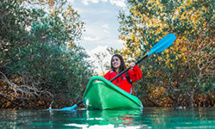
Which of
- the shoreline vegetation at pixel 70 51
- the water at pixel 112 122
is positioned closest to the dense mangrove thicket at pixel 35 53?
the shoreline vegetation at pixel 70 51

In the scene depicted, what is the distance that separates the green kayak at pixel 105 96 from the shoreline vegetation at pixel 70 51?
351 centimetres

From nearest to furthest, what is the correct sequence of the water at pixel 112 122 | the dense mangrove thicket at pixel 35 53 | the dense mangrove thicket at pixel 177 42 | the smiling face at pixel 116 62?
the water at pixel 112 122, the smiling face at pixel 116 62, the dense mangrove thicket at pixel 35 53, the dense mangrove thicket at pixel 177 42

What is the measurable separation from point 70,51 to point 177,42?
4.41 m

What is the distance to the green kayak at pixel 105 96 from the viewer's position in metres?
4.63

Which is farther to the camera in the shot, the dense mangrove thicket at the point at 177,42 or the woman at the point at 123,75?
the dense mangrove thicket at the point at 177,42

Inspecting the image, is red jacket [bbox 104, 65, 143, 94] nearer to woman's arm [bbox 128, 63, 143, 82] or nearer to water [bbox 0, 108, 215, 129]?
woman's arm [bbox 128, 63, 143, 82]

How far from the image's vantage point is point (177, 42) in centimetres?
996

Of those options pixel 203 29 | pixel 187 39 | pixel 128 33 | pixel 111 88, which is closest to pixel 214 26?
pixel 203 29

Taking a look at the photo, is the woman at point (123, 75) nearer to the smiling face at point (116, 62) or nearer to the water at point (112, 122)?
the smiling face at point (116, 62)

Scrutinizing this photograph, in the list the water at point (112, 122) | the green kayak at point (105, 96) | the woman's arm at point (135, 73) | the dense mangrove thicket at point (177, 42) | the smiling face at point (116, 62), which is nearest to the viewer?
the water at point (112, 122)

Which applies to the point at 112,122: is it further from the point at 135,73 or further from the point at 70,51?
the point at 70,51

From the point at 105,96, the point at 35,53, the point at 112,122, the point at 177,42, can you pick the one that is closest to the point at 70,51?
the point at 35,53

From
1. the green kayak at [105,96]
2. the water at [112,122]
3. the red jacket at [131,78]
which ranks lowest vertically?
the water at [112,122]

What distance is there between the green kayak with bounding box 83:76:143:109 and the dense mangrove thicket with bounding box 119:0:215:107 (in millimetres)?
4809
